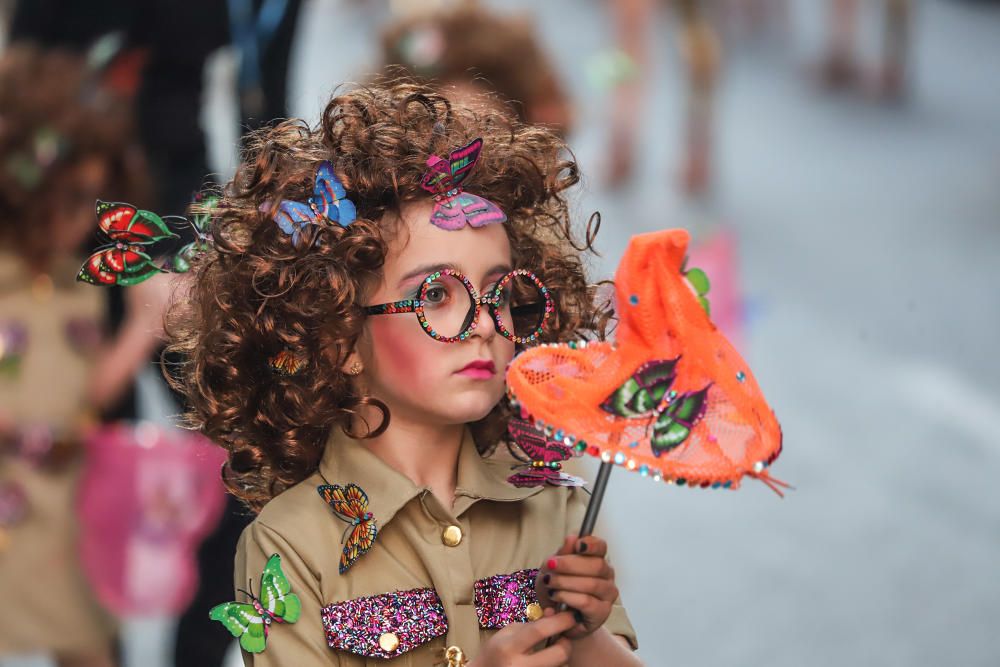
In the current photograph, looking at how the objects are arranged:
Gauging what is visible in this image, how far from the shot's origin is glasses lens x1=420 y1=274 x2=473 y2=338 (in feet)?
6.04

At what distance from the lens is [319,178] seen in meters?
1.90

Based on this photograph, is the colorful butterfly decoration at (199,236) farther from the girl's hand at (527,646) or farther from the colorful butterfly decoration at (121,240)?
the girl's hand at (527,646)

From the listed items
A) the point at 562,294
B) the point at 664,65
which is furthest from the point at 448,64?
the point at 664,65

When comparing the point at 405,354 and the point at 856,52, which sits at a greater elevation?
the point at 405,354

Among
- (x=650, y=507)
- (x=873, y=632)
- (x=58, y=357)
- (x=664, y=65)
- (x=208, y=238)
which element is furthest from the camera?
(x=664, y=65)

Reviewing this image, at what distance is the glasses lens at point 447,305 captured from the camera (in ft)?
6.04

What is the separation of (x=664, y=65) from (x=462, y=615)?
760 cm

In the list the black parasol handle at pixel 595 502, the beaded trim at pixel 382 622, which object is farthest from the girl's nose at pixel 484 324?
the beaded trim at pixel 382 622

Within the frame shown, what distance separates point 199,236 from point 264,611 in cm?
50

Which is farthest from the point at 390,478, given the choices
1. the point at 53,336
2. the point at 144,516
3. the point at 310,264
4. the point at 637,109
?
the point at 637,109

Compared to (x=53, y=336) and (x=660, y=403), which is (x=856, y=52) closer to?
(x=53, y=336)

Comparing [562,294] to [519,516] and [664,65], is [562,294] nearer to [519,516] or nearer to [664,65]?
[519,516]

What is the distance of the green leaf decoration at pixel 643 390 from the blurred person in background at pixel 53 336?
1.76m

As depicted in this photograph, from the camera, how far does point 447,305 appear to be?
186 cm
